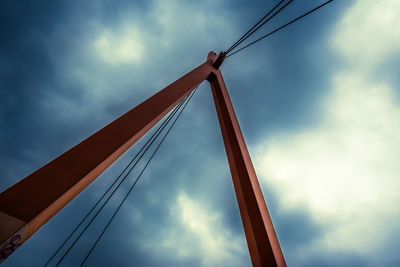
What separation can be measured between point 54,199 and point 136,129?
1494 mm

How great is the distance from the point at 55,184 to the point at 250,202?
3518mm

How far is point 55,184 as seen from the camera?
2174 mm

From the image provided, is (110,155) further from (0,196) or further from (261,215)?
(261,215)

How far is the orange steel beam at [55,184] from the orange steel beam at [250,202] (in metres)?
2.68

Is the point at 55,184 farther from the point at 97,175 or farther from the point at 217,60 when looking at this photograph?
A: the point at 217,60

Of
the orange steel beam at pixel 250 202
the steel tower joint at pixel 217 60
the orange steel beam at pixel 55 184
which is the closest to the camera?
the orange steel beam at pixel 55 184

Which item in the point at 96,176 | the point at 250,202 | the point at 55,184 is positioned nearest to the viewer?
the point at 55,184

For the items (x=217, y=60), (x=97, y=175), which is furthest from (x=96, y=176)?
(x=217, y=60)

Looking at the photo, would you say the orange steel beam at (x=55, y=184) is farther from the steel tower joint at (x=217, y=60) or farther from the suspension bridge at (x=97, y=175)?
the steel tower joint at (x=217, y=60)

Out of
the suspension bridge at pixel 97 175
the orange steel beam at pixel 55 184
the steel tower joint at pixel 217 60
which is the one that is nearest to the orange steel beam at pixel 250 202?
the suspension bridge at pixel 97 175

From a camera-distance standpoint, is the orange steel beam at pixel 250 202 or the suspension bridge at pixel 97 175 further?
the orange steel beam at pixel 250 202

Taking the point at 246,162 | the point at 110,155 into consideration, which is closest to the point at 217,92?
the point at 246,162

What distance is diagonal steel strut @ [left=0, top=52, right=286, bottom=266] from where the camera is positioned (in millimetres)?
1925

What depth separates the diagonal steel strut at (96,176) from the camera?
6.31 feet
